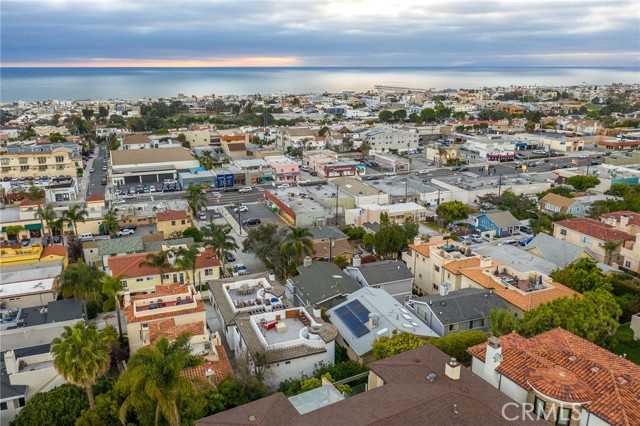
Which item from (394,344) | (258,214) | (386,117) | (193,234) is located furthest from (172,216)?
(386,117)

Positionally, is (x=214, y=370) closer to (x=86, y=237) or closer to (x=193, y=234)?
(x=193, y=234)

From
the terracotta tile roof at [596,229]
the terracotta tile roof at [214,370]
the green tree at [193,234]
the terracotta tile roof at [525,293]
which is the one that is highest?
the terracotta tile roof at [596,229]

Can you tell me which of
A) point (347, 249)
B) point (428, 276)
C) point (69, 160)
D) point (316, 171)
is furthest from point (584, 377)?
point (69, 160)

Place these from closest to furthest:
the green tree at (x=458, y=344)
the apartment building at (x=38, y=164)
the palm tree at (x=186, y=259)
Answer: the green tree at (x=458, y=344) → the palm tree at (x=186, y=259) → the apartment building at (x=38, y=164)

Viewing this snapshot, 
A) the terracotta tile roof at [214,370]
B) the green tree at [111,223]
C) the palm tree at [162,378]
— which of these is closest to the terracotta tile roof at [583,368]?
the terracotta tile roof at [214,370]

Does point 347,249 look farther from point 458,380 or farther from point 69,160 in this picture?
point 69,160

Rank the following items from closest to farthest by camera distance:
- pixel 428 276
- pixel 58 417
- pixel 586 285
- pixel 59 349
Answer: pixel 59 349
pixel 58 417
pixel 586 285
pixel 428 276

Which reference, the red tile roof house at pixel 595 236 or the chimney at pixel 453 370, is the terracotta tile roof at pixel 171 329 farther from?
the red tile roof house at pixel 595 236
